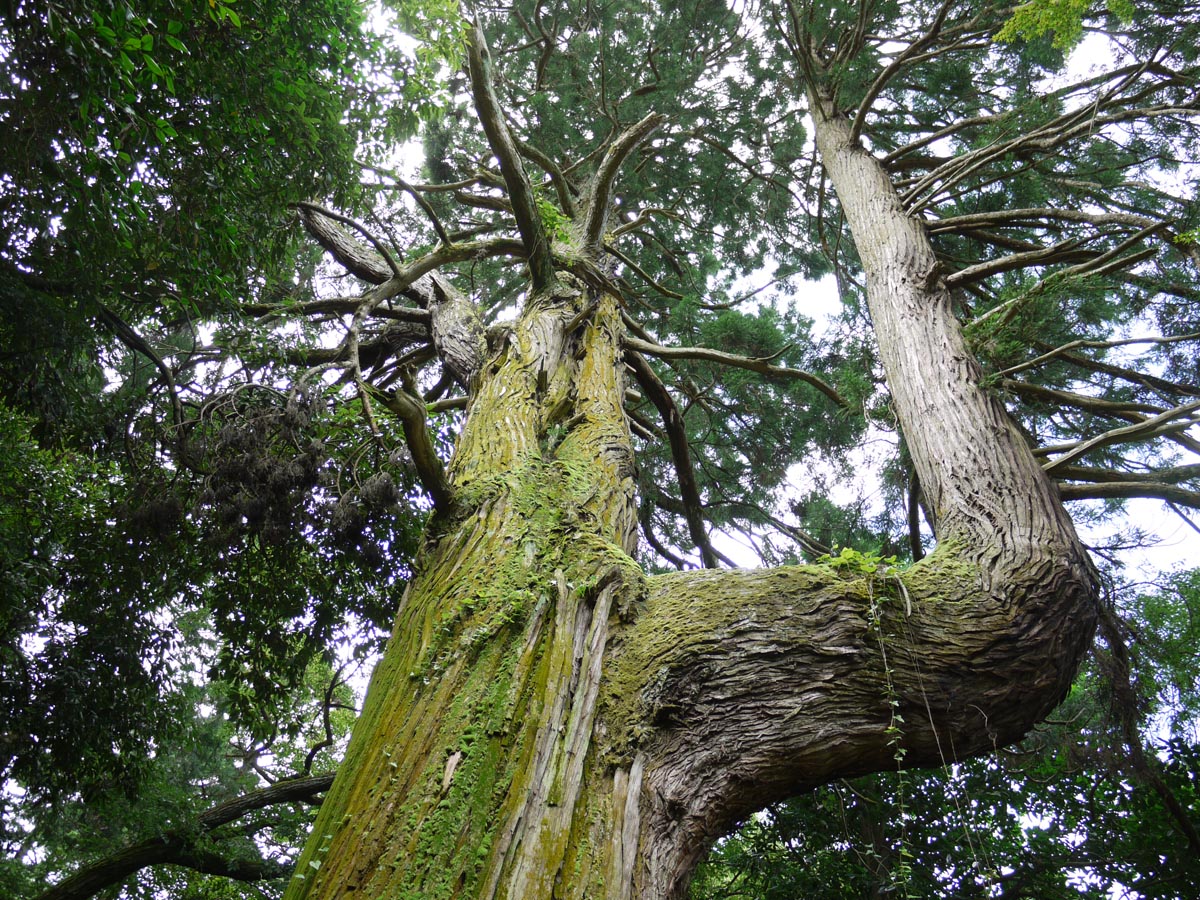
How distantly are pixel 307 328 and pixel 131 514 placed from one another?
1.52 m

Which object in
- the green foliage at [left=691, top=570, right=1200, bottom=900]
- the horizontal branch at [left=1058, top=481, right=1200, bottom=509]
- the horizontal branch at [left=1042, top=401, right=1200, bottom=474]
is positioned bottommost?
the green foliage at [left=691, top=570, right=1200, bottom=900]

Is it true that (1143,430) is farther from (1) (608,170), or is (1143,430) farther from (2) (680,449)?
(1) (608,170)

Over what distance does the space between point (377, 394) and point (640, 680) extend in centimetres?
209

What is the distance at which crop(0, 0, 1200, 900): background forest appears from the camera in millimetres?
3365

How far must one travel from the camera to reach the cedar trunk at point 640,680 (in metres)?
1.81

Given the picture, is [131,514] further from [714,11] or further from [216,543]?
[714,11]

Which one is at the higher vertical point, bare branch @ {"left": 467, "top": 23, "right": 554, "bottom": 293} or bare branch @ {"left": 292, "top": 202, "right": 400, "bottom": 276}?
bare branch @ {"left": 467, "top": 23, "right": 554, "bottom": 293}

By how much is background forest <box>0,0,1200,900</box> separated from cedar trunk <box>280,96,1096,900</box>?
0.40 meters

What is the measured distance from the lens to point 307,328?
4.78 meters

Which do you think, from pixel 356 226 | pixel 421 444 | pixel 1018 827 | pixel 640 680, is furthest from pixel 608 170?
pixel 1018 827

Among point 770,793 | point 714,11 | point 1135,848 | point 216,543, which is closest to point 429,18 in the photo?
point 216,543

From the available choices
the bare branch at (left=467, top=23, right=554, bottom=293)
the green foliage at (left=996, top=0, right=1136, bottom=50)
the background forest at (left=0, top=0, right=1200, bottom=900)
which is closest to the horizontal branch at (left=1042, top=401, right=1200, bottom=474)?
the background forest at (left=0, top=0, right=1200, bottom=900)

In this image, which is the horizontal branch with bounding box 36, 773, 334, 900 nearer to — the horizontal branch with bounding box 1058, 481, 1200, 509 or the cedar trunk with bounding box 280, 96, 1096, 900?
the cedar trunk with bounding box 280, 96, 1096, 900

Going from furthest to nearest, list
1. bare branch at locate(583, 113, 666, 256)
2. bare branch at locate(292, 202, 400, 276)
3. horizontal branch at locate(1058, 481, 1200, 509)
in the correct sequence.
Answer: bare branch at locate(583, 113, 666, 256) → bare branch at locate(292, 202, 400, 276) → horizontal branch at locate(1058, 481, 1200, 509)
